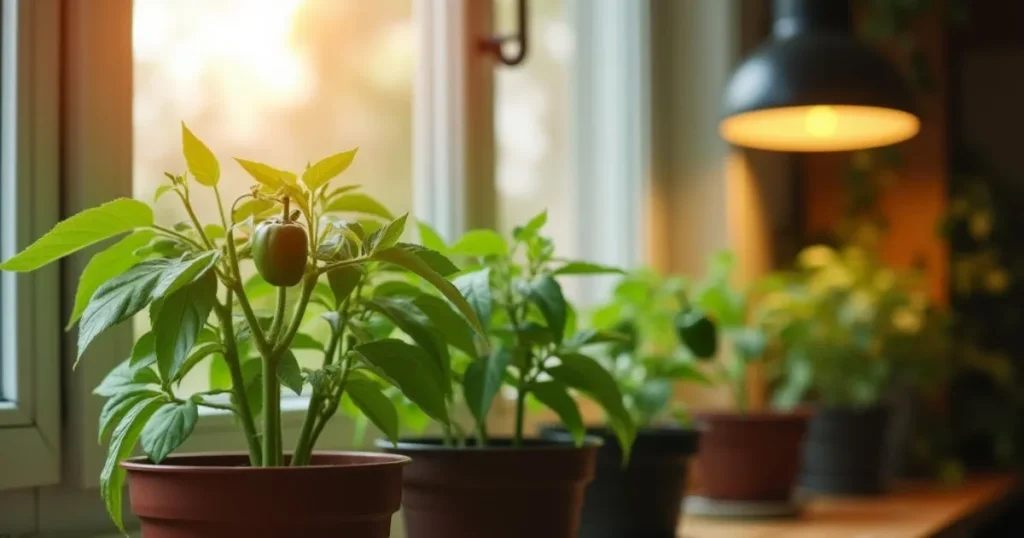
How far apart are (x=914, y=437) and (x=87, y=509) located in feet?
6.28

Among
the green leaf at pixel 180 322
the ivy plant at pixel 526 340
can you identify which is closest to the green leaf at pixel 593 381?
the ivy plant at pixel 526 340

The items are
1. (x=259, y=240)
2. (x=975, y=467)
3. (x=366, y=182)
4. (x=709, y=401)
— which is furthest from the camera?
(x=975, y=467)

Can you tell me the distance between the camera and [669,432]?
4.88 ft

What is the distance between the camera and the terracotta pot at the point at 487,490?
44.4 inches

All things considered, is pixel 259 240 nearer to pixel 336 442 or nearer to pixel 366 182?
pixel 336 442

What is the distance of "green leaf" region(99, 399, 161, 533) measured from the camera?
0.85 m

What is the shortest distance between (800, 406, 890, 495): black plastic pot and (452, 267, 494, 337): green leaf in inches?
53.9

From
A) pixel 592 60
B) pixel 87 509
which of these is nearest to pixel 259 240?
pixel 87 509

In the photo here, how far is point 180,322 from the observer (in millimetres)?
816

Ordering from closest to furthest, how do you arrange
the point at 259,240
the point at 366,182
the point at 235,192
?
the point at 259,240
the point at 235,192
the point at 366,182

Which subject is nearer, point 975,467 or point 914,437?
point 914,437

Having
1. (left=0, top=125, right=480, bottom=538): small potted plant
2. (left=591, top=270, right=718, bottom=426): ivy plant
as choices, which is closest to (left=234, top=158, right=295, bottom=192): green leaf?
(left=0, top=125, right=480, bottom=538): small potted plant

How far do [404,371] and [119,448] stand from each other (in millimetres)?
202

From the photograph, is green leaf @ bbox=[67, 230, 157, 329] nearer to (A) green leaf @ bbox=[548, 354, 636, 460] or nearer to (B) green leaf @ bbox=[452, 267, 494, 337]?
(B) green leaf @ bbox=[452, 267, 494, 337]
